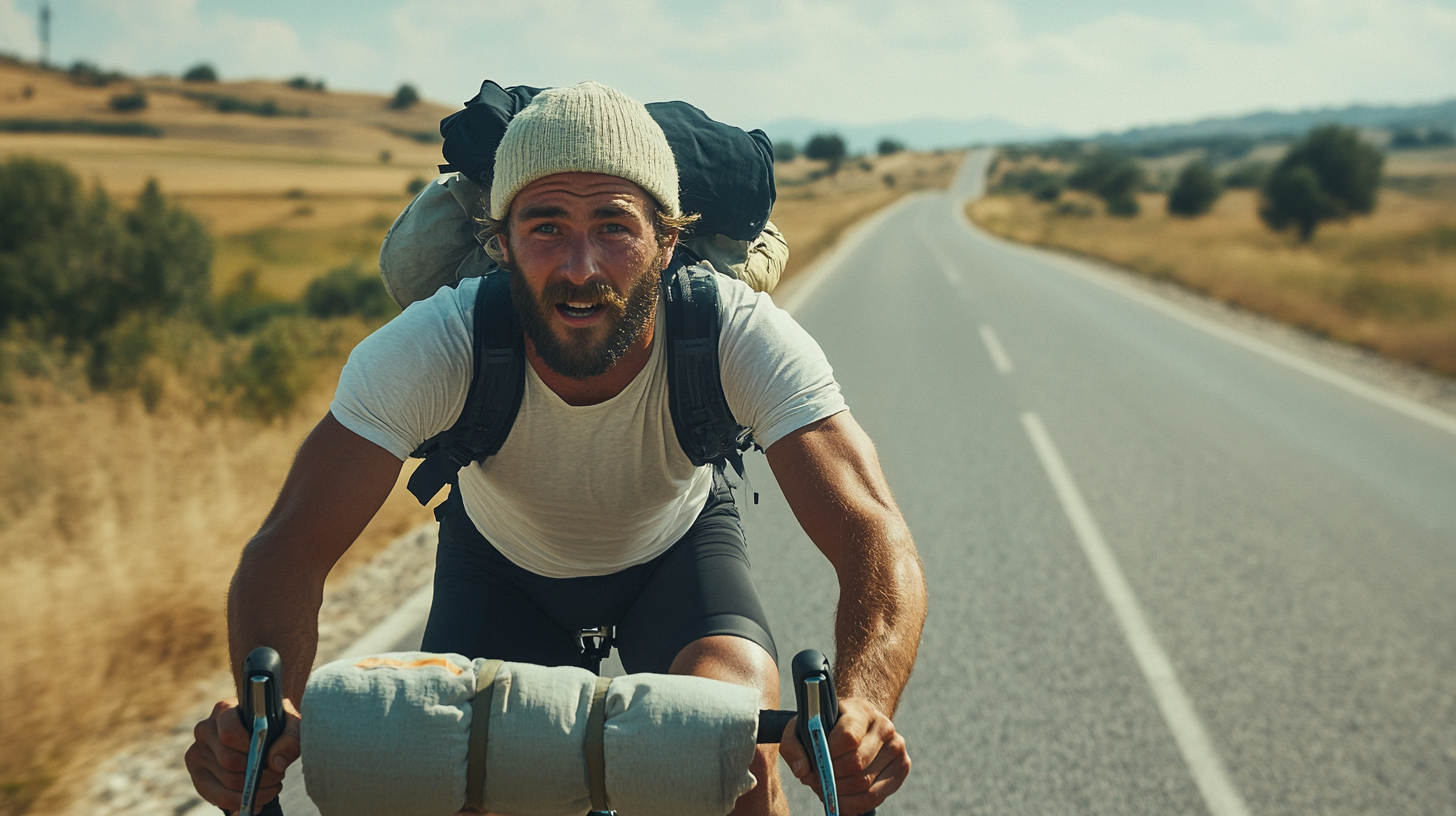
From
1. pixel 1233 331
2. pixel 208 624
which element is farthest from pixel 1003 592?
pixel 1233 331

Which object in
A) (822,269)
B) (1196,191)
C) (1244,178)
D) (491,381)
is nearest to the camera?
(491,381)

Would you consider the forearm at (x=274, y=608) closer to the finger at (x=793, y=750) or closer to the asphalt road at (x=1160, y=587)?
the finger at (x=793, y=750)

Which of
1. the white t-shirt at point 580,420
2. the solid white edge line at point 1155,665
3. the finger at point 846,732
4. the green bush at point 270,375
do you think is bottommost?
the green bush at point 270,375

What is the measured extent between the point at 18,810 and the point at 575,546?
1812 millimetres

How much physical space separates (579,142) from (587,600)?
1.06m

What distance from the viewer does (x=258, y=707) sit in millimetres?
1219

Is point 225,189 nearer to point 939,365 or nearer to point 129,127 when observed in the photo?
point 129,127

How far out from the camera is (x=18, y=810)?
259 centimetres

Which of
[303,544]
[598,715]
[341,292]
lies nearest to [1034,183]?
[341,292]

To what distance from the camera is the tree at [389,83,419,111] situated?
67.0 m

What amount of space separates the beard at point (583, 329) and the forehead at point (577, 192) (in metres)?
0.13

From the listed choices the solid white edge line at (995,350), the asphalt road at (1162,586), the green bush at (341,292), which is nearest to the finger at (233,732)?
the asphalt road at (1162,586)

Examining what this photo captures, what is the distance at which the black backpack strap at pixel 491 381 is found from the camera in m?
1.85

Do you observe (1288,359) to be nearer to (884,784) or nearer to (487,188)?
(487,188)
